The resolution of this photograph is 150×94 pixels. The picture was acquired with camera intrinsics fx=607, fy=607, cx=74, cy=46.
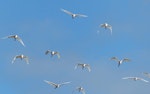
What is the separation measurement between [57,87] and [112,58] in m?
16.0

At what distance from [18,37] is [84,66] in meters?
22.5

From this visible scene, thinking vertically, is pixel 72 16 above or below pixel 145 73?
above

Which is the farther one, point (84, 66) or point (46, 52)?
point (84, 66)

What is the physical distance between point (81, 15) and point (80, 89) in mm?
24089

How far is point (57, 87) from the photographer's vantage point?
14600 centimetres

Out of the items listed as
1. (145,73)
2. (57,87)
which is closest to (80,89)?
(57,87)

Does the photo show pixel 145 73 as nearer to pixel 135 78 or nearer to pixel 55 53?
pixel 135 78

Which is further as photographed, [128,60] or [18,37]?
[128,60]

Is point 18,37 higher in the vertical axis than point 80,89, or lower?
higher

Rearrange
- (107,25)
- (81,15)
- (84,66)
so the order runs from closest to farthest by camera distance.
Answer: (81,15) → (107,25) → (84,66)

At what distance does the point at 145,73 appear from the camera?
14788 centimetres

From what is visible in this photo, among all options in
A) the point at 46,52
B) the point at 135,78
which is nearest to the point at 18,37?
the point at 46,52

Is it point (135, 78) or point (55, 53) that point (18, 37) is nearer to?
point (55, 53)

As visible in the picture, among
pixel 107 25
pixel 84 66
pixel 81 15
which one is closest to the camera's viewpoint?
pixel 81 15
